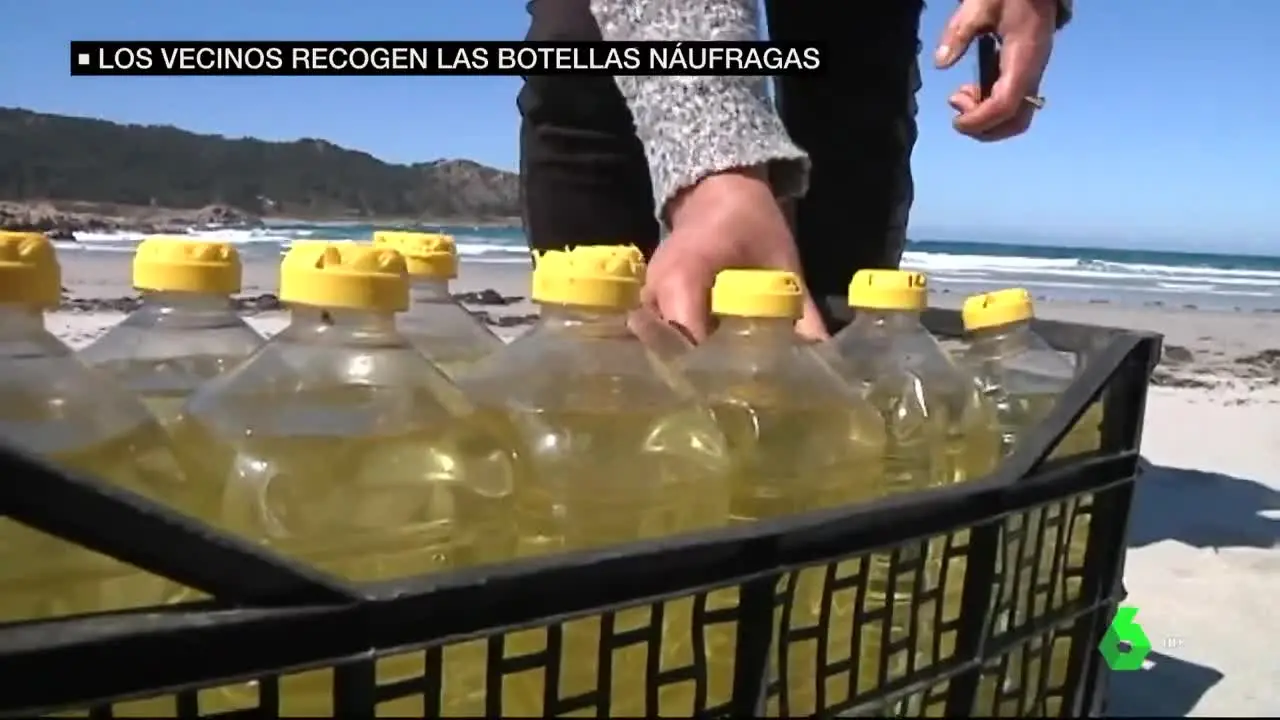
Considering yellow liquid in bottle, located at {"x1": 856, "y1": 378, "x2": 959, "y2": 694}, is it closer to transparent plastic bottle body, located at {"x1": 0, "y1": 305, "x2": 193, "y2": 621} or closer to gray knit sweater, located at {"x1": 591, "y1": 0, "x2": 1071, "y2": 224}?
gray knit sweater, located at {"x1": 591, "y1": 0, "x2": 1071, "y2": 224}

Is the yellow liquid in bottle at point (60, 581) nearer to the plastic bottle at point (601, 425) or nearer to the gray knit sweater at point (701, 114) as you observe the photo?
the plastic bottle at point (601, 425)

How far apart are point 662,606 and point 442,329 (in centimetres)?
58

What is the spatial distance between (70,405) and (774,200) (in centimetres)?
59

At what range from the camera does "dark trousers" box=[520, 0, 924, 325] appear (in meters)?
A: 1.56

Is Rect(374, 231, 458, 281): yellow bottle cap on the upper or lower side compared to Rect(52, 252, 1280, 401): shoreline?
upper

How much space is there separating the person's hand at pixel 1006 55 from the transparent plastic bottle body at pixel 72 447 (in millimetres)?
935

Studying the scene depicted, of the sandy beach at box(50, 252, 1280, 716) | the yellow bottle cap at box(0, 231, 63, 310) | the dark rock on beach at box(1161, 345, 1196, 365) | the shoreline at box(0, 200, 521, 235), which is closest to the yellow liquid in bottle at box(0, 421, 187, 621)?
the yellow bottle cap at box(0, 231, 63, 310)

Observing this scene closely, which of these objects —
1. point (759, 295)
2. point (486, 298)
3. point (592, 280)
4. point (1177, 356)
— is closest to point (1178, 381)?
point (1177, 356)

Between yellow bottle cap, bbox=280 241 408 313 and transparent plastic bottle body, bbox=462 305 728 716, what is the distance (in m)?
0.16

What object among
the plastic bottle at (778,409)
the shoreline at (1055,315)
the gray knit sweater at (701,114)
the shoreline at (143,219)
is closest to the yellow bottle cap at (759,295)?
the plastic bottle at (778,409)

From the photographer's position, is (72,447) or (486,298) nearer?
(72,447)

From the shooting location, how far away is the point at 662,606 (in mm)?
528

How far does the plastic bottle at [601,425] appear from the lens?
0.72 m

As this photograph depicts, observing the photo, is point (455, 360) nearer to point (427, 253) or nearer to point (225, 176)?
point (427, 253)
